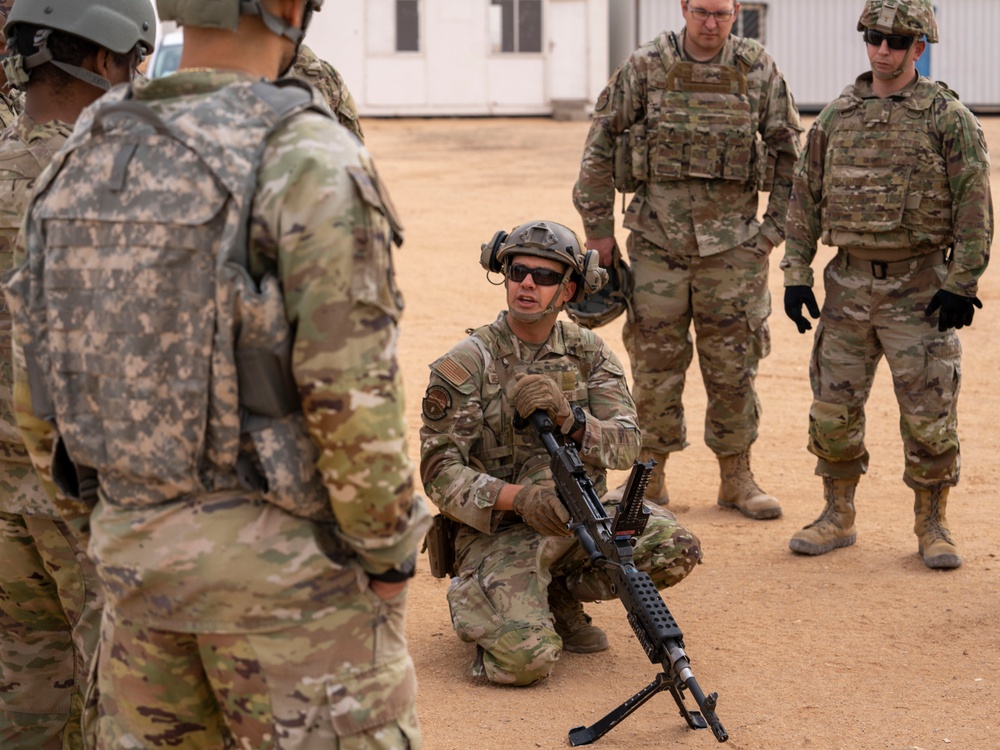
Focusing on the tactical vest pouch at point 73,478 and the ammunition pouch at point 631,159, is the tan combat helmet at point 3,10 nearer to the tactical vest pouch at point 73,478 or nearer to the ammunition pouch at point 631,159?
the tactical vest pouch at point 73,478

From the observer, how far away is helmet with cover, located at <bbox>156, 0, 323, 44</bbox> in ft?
8.47

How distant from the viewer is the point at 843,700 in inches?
192

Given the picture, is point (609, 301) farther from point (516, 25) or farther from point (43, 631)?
point (516, 25)

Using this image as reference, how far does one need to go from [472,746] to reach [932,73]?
2653 cm

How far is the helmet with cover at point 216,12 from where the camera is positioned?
2.58 metres

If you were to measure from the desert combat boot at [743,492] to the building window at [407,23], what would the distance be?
826 inches

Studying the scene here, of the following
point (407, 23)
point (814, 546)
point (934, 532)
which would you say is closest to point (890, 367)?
point (934, 532)

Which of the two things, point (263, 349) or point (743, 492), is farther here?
point (743, 492)

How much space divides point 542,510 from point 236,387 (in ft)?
8.06

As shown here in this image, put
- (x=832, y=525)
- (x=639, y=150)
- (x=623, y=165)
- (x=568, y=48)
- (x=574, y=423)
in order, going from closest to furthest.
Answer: (x=574, y=423), (x=832, y=525), (x=639, y=150), (x=623, y=165), (x=568, y=48)

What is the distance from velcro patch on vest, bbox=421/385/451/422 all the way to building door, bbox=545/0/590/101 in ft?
75.7

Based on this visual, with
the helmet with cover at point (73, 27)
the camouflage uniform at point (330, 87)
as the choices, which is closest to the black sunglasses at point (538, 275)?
the camouflage uniform at point (330, 87)

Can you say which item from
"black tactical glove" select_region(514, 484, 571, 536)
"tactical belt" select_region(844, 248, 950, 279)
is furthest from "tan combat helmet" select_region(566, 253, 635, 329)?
"black tactical glove" select_region(514, 484, 571, 536)

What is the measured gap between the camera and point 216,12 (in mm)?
2586
